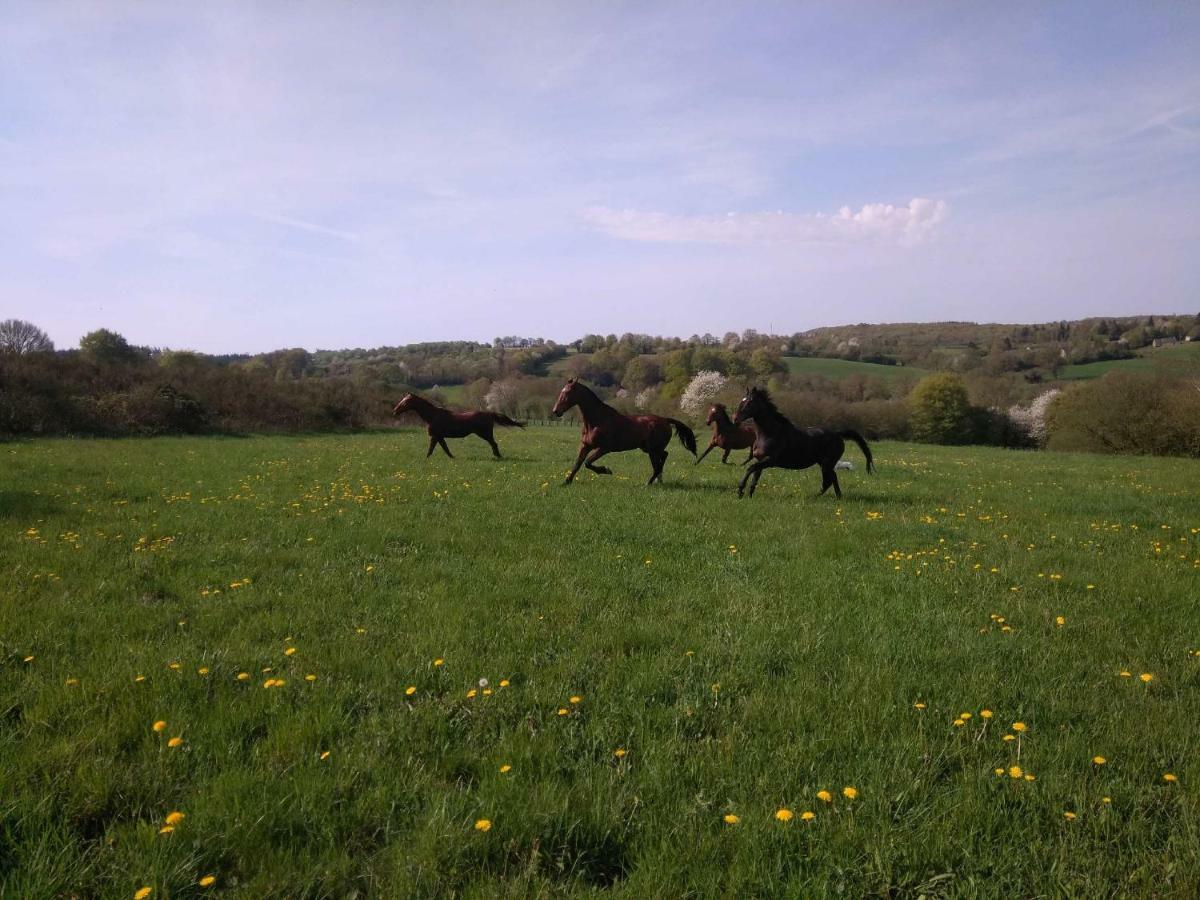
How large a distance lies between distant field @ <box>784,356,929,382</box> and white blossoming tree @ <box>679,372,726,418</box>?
19103 mm

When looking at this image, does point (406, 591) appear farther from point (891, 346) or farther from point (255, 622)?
point (891, 346)

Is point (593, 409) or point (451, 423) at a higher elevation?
point (593, 409)

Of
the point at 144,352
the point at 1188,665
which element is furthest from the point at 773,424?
the point at 144,352

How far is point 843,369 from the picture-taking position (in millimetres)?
86688

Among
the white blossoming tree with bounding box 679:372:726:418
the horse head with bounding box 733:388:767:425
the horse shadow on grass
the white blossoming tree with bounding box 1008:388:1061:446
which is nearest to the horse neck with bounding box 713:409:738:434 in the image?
the horse head with bounding box 733:388:767:425

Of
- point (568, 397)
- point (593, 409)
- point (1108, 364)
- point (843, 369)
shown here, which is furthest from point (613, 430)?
point (1108, 364)

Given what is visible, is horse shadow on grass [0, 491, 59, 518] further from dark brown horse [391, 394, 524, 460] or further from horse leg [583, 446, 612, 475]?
horse leg [583, 446, 612, 475]

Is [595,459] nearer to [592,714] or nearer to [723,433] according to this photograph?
[723,433]

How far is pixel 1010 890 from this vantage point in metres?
2.77

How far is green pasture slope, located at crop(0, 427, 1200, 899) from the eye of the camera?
113 inches

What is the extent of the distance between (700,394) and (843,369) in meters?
34.3

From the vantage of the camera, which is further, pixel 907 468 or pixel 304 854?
pixel 907 468

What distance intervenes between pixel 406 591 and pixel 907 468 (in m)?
17.0

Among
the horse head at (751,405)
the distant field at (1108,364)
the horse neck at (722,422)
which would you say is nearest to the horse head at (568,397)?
the horse head at (751,405)
